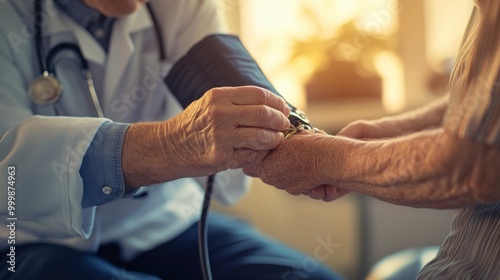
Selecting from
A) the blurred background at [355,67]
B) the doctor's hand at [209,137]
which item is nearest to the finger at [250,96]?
the doctor's hand at [209,137]

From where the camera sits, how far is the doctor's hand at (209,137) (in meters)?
0.66

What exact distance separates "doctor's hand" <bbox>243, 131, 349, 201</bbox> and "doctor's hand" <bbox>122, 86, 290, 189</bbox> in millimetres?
15

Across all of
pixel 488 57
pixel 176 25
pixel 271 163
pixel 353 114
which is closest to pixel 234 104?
pixel 271 163

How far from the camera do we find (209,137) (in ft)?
2.17

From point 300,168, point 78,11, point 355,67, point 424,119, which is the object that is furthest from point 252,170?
point 355,67

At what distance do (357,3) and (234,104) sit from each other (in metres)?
1.47

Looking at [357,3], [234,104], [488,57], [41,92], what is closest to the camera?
[488,57]

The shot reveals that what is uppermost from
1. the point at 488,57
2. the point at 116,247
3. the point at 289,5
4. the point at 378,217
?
the point at 488,57

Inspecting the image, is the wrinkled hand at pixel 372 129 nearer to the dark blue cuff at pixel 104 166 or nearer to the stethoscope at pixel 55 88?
the stethoscope at pixel 55 88

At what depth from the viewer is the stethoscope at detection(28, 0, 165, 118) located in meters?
0.84

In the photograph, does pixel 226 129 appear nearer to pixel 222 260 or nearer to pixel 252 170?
pixel 252 170

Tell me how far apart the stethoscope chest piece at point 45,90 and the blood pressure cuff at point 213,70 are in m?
0.19

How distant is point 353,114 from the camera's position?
2.04m

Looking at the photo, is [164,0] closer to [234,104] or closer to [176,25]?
[176,25]
